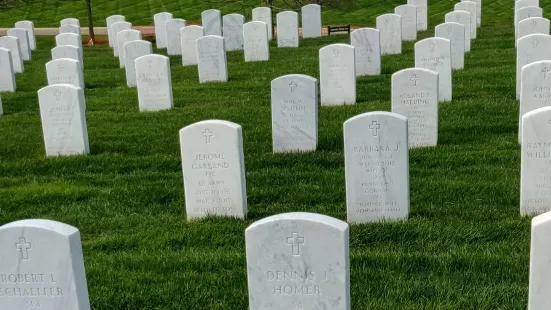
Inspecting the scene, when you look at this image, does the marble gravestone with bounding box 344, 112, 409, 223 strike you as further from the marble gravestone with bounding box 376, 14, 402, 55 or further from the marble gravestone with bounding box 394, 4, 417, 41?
the marble gravestone with bounding box 394, 4, 417, 41

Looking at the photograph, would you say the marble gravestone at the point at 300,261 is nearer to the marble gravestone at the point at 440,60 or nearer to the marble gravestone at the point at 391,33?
the marble gravestone at the point at 440,60

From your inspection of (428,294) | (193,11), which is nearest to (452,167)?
(428,294)

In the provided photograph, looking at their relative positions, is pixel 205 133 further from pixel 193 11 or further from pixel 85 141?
pixel 193 11

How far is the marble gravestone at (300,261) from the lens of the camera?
191 inches

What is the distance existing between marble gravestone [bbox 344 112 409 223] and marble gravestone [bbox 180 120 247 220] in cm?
104

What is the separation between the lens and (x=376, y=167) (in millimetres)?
7457

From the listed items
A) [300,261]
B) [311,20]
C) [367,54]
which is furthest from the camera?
[311,20]

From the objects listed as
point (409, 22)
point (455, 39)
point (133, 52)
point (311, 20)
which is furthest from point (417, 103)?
point (311, 20)

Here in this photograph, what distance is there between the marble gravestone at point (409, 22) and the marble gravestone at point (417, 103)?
11.8 meters

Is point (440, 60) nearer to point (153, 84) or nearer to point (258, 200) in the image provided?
point (153, 84)

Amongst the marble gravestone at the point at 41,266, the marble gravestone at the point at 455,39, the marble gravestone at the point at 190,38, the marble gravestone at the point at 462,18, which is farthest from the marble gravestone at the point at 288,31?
the marble gravestone at the point at 41,266

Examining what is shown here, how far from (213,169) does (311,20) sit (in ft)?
54.7

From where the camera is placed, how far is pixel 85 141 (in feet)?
34.9

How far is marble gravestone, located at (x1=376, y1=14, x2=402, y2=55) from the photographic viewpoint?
1897 centimetres
